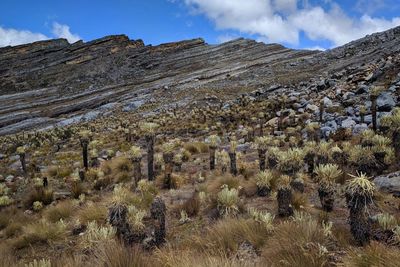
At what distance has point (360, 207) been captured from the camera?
6.82 m

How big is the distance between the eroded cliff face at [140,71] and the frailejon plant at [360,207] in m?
22.9

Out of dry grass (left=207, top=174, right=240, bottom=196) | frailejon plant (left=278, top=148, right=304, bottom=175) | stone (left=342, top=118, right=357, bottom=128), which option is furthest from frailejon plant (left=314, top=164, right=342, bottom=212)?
stone (left=342, top=118, right=357, bottom=128)

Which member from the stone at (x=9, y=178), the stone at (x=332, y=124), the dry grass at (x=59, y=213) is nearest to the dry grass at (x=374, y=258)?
the dry grass at (x=59, y=213)

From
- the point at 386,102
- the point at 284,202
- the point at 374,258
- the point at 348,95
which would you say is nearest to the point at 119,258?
the point at 374,258

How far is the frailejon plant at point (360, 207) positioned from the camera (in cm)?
672

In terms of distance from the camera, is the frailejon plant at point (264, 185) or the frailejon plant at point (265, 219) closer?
the frailejon plant at point (265, 219)

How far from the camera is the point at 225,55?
73.0 meters

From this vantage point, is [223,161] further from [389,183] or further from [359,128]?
[359,128]

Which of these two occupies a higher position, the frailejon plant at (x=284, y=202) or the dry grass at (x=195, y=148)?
the dry grass at (x=195, y=148)

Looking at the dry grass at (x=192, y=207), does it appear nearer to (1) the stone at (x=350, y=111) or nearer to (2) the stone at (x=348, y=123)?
(2) the stone at (x=348, y=123)

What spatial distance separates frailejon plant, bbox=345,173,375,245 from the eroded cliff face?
22.9m

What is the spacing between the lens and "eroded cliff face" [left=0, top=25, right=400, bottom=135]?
48688 millimetres

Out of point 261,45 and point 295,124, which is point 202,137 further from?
point 261,45

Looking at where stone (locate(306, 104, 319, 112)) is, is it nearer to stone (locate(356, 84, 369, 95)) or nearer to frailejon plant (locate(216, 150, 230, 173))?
stone (locate(356, 84, 369, 95))
